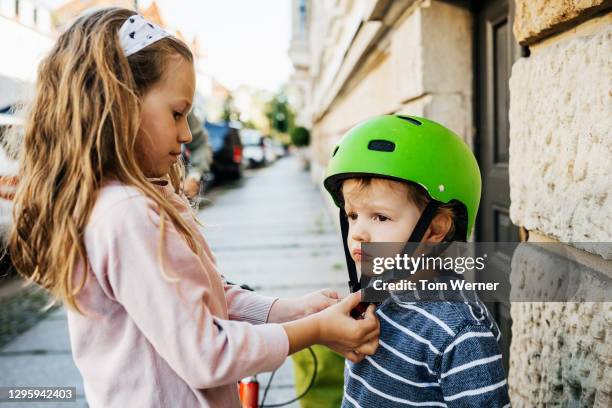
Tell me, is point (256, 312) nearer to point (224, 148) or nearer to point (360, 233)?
point (360, 233)

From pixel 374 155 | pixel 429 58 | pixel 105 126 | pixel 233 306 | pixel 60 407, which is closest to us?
pixel 105 126

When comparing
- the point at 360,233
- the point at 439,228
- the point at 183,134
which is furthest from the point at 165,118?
the point at 439,228

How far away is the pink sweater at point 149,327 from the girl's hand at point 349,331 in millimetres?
129

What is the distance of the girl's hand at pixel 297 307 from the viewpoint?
1.77m

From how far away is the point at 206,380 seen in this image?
1.30 meters

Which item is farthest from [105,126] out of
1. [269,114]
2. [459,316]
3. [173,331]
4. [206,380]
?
[269,114]

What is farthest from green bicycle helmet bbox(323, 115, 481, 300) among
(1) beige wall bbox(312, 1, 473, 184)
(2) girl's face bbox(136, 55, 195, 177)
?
(1) beige wall bbox(312, 1, 473, 184)

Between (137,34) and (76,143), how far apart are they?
0.29 metres

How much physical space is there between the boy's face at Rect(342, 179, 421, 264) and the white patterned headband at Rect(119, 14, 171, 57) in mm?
641

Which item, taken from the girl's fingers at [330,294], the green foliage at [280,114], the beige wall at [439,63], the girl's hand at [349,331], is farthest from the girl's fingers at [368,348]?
the green foliage at [280,114]

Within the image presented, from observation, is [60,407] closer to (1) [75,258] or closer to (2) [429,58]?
(1) [75,258]

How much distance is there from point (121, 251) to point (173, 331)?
0.19 m

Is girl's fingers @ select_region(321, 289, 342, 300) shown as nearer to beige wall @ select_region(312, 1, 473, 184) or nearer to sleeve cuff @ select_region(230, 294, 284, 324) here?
sleeve cuff @ select_region(230, 294, 284, 324)

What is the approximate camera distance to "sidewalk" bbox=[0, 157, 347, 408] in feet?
12.1
